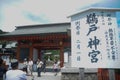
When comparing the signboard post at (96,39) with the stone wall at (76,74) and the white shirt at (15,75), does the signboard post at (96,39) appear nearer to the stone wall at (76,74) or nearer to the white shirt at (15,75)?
the white shirt at (15,75)

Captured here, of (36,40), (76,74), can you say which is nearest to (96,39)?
(76,74)

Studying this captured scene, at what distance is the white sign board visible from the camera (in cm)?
616

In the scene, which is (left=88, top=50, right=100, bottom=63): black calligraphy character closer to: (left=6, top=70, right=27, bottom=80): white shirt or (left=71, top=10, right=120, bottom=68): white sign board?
(left=71, top=10, right=120, bottom=68): white sign board

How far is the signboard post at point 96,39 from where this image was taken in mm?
6156

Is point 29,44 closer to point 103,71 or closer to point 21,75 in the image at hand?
point 103,71

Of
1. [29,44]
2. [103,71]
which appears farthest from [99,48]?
[29,44]

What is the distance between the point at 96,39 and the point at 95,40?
5 centimetres

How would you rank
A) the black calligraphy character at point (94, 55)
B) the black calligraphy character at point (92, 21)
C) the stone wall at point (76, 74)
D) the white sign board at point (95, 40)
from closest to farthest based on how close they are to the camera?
the white sign board at point (95, 40)
the black calligraphy character at point (94, 55)
the black calligraphy character at point (92, 21)
the stone wall at point (76, 74)

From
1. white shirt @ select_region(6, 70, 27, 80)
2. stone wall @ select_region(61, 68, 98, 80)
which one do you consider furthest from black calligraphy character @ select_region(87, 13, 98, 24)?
stone wall @ select_region(61, 68, 98, 80)

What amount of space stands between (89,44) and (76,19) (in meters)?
0.93

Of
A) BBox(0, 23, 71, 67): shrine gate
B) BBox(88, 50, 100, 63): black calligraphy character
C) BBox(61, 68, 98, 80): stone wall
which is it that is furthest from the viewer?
BBox(0, 23, 71, 67): shrine gate

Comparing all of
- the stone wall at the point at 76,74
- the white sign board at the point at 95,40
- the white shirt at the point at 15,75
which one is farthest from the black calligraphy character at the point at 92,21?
the stone wall at the point at 76,74

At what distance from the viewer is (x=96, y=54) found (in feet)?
20.7

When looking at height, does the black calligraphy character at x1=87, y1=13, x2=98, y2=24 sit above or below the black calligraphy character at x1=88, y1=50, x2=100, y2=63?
above
